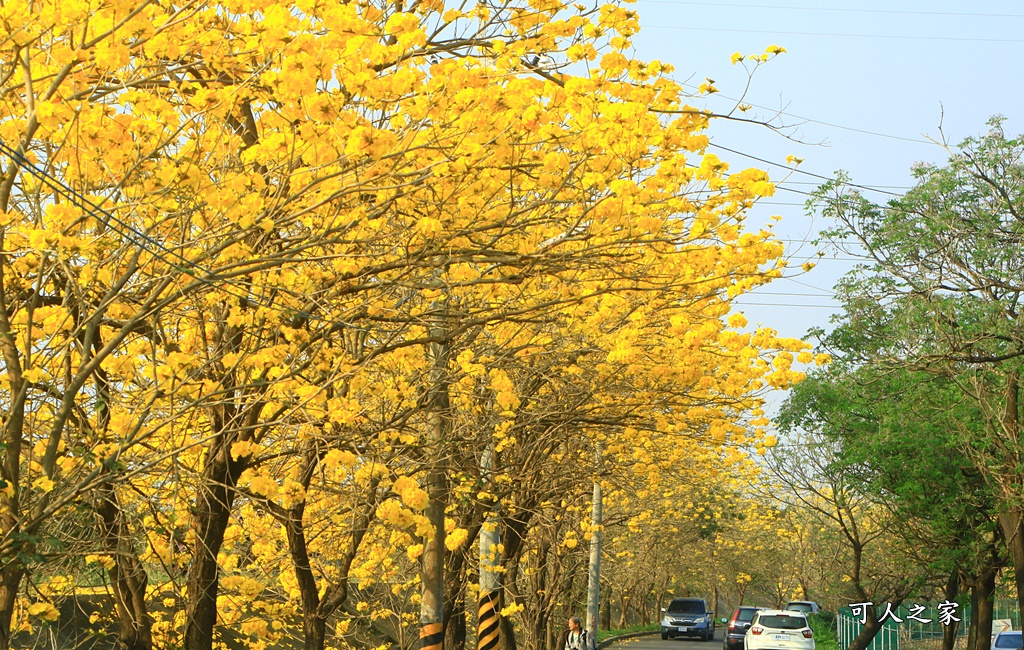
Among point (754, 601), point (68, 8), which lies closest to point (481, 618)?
point (68, 8)

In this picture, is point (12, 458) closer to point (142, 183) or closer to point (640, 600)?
point (142, 183)

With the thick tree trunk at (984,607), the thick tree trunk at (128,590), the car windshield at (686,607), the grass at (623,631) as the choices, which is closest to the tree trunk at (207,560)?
the thick tree trunk at (128,590)

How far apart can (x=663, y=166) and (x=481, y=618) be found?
9.24 meters

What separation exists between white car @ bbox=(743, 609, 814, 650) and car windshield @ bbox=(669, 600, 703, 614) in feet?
43.8

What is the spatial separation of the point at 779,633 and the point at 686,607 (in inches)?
569

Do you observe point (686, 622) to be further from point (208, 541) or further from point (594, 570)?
point (208, 541)

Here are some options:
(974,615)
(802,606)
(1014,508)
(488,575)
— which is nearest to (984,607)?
(974,615)

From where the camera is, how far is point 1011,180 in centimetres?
1388

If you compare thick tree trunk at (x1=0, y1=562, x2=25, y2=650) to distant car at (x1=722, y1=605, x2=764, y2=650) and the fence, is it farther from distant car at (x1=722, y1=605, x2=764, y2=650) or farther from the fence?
distant car at (x1=722, y1=605, x2=764, y2=650)

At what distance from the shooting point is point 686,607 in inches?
1561

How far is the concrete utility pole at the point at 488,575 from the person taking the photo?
14484mm

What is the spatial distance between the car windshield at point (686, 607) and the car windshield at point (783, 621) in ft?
43.7

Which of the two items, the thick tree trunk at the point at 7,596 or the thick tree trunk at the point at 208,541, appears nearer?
the thick tree trunk at the point at 7,596

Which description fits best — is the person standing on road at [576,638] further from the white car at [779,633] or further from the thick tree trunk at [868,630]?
the thick tree trunk at [868,630]
